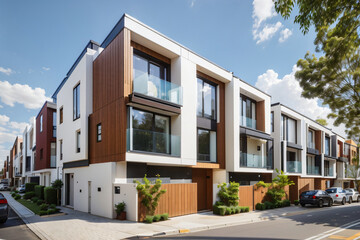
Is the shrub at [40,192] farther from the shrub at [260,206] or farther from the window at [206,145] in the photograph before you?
the shrub at [260,206]

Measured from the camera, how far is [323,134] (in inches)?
1436

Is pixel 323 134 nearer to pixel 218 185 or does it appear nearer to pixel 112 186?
pixel 218 185

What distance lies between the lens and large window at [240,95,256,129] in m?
21.7

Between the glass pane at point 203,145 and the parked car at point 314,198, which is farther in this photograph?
the parked car at point 314,198

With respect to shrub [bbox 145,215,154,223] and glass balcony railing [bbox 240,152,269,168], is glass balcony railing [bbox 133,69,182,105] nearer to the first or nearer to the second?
shrub [bbox 145,215,154,223]

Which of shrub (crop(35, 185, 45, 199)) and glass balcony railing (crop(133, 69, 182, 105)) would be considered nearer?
glass balcony railing (crop(133, 69, 182, 105))

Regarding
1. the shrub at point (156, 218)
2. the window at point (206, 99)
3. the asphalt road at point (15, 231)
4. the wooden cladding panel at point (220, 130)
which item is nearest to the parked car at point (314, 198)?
the wooden cladding panel at point (220, 130)

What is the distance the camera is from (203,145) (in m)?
19.0

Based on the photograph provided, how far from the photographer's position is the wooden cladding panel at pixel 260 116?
79.4ft

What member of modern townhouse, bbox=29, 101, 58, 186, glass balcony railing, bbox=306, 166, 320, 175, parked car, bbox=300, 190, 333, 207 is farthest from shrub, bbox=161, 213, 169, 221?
glass balcony railing, bbox=306, 166, 320, 175

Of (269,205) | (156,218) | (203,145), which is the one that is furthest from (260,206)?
(156,218)

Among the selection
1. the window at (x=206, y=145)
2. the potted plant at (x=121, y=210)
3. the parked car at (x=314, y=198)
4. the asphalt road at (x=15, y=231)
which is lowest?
the parked car at (x=314, y=198)

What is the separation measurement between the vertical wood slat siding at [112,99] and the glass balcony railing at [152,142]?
1.33 ft

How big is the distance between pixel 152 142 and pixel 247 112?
11819mm
